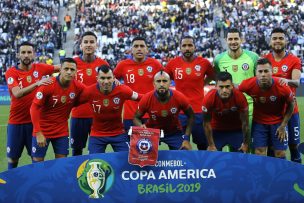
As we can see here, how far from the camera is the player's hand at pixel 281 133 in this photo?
26.3 feet

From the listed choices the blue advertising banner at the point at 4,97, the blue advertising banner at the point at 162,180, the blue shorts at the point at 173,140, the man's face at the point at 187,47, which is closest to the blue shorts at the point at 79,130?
the blue shorts at the point at 173,140

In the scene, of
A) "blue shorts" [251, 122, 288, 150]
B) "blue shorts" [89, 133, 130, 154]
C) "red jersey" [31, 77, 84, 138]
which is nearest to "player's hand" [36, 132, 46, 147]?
"red jersey" [31, 77, 84, 138]

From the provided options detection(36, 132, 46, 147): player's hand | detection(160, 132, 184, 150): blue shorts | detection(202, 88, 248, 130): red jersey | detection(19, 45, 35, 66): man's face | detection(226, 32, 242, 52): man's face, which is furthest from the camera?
detection(226, 32, 242, 52): man's face

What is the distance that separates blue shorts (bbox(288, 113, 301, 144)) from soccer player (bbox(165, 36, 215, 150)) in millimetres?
1274

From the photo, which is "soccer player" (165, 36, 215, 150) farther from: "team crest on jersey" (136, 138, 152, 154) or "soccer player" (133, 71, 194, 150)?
"team crest on jersey" (136, 138, 152, 154)

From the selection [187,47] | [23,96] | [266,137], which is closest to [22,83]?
[23,96]

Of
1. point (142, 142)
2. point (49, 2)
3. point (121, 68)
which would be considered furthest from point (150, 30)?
point (142, 142)

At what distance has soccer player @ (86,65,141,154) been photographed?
315 inches

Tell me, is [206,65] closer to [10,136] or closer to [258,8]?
[10,136]

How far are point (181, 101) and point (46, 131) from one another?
6.00ft

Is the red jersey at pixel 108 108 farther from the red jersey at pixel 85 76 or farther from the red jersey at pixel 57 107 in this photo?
the red jersey at pixel 85 76

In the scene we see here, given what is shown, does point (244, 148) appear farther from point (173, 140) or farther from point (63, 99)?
point (63, 99)

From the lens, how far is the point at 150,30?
3547 centimetres

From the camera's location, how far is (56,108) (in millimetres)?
7996
